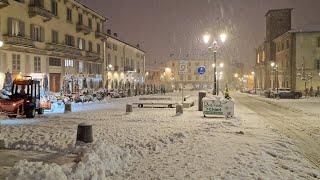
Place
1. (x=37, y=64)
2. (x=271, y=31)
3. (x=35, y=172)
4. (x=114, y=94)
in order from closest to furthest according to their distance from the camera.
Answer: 1. (x=35, y=172)
2. (x=37, y=64)
3. (x=114, y=94)
4. (x=271, y=31)

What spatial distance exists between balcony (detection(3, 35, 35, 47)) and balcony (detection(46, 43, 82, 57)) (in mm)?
4178

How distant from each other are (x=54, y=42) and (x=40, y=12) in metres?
5.82

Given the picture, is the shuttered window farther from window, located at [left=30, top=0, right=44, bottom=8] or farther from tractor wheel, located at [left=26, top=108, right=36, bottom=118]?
Result: tractor wheel, located at [left=26, top=108, right=36, bottom=118]

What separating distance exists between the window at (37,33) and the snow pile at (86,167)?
3146 cm

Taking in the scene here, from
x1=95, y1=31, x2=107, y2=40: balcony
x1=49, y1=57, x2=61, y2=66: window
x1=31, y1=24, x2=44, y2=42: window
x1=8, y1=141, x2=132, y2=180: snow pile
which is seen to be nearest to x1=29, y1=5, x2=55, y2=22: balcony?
x1=31, y1=24, x2=44, y2=42: window

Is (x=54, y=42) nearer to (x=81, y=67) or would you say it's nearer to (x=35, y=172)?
(x=81, y=67)

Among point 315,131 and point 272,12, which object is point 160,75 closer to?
point 272,12

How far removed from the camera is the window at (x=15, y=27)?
115 ft

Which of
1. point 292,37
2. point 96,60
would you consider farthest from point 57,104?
point 292,37

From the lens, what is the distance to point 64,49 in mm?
46031

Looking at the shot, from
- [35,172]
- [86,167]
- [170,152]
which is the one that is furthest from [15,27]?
[35,172]

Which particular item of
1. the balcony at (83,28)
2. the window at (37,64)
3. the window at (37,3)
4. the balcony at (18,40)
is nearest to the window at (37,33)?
the balcony at (18,40)

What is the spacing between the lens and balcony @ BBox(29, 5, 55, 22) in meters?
38.2

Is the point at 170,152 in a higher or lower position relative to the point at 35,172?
lower
